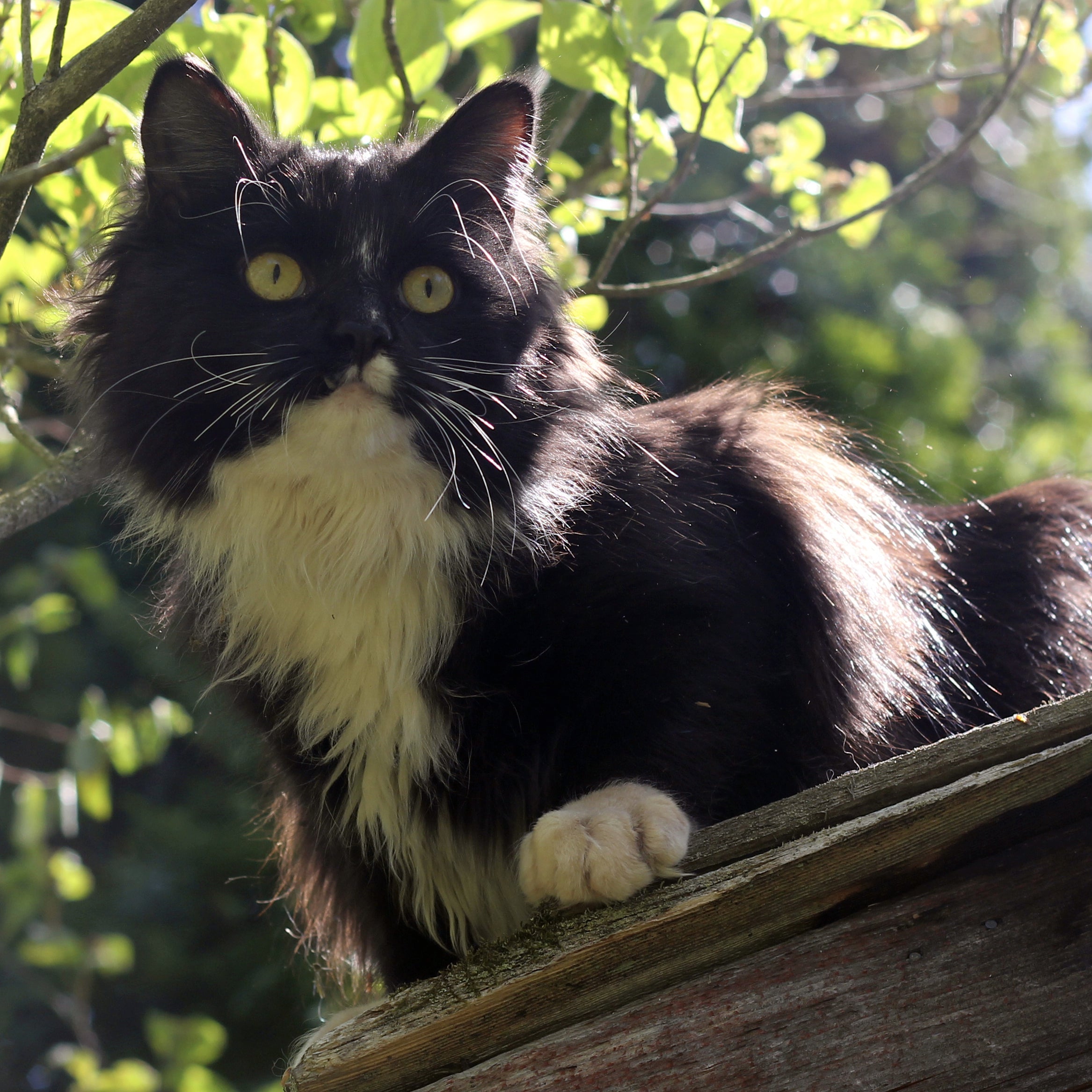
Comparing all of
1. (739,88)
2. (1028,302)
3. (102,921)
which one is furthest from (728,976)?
(1028,302)

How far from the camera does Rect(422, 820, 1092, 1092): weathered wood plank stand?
4.17 feet

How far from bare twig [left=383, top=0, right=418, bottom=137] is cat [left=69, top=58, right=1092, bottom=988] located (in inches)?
7.9

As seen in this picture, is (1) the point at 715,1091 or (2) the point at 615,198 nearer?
(1) the point at 715,1091

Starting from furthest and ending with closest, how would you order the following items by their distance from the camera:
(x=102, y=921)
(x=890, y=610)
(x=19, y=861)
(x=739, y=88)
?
1. (x=102, y=921)
2. (x=19, y=861)
3. (x=739, y=88)
4. (x=890, y=610)

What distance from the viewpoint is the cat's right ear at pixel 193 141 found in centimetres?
171

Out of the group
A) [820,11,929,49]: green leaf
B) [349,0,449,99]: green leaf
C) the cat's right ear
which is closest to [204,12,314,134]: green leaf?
[349,0,449,99]: green leaf

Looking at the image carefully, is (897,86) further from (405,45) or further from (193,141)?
(193,141)

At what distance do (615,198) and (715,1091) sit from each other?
79.7 inches

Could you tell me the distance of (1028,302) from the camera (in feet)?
18.9

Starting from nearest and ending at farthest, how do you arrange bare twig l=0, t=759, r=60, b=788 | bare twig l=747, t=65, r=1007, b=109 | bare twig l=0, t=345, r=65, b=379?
bare twig l=0, t=345, r=65, b=379 → bare twig l=747, t=65, r=1007, b=109 → bare twig l=0, t=759, r=60, b=788

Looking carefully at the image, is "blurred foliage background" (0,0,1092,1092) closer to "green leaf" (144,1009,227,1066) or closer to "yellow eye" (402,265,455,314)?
"green leaf" (144,1009,227,1066)

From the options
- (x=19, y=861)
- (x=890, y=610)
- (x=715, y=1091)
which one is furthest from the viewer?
(x=19, y=861)

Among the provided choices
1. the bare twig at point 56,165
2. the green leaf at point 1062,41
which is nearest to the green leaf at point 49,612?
the bare twig at point 56,165

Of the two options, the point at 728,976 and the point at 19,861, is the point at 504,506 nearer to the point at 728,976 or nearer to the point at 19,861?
the point at 728,976
